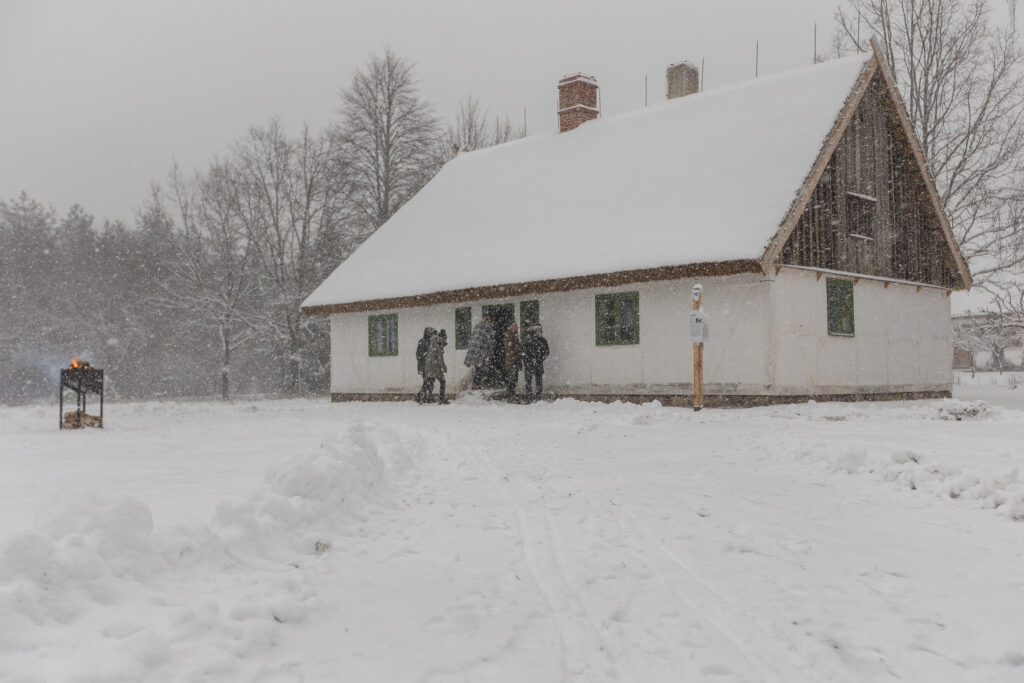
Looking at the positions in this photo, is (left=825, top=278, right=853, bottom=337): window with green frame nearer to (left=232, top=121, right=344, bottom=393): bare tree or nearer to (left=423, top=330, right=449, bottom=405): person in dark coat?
(left=423, top=330, right=449, bottom=405): person in dark coat

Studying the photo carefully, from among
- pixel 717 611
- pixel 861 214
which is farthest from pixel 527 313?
pixel 717 611

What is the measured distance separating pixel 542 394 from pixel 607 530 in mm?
15232

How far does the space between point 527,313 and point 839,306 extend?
24.7ft

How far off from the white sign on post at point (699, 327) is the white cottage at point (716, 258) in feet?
6.22

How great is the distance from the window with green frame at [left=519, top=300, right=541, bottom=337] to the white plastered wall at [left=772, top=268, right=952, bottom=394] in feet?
20.6

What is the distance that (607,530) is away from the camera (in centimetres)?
519

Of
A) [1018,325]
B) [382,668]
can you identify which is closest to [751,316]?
[1018,325]

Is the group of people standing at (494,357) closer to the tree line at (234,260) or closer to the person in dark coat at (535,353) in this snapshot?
the person in dark coat at (535,353)

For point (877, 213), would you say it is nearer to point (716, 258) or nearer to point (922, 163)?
point (922, 163)

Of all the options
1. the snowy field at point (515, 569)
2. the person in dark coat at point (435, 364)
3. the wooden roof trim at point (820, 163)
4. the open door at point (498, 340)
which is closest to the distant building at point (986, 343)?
the wooden roof trim at point (820, 163)

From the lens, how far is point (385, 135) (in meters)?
34.8

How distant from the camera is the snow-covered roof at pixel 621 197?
57.6 feet

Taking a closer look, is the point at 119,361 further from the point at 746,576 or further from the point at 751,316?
the point at 746,576

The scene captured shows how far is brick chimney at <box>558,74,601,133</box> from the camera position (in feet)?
85.8
